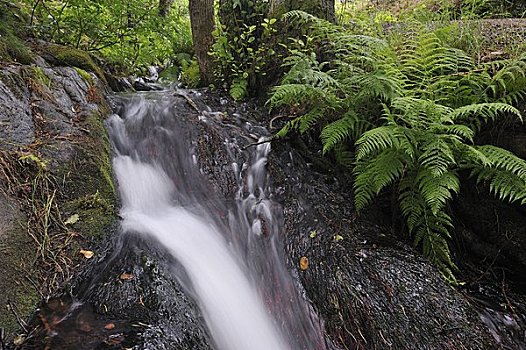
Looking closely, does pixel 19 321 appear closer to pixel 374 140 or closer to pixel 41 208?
pixel 41 208

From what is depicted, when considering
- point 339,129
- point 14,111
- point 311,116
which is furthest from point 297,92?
point 14,111

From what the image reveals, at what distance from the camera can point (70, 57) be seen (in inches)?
185

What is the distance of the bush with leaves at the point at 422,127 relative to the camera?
2.44 m

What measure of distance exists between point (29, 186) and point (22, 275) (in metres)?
0.67

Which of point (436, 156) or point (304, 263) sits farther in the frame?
point (304, 263)

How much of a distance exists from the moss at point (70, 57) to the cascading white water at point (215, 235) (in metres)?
1.33

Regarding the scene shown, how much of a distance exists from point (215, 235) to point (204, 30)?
3745 mm

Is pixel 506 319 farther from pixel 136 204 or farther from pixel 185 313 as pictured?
pixel 136 204

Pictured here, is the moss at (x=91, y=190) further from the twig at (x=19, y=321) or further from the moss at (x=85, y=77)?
the moss at (x=85, y=77)

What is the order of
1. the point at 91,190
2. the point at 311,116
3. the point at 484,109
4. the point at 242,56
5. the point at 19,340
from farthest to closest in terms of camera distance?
the point at 242,56, the point at 311,116, the point at 91,190, the point at 484,109, the point at 19,340

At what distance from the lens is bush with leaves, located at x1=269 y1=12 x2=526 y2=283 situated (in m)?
2.44

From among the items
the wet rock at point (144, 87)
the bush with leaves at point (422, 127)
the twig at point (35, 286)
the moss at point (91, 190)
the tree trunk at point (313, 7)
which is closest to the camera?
the twig at point (35, 286)

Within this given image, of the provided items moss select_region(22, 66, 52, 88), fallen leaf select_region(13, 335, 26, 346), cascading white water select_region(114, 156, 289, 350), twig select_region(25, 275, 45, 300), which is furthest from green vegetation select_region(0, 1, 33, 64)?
fallen leaf select_region(13, 335, 26, 346)

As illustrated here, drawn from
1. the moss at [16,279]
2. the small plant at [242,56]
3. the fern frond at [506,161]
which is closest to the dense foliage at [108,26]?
the small plant at [242,56]
